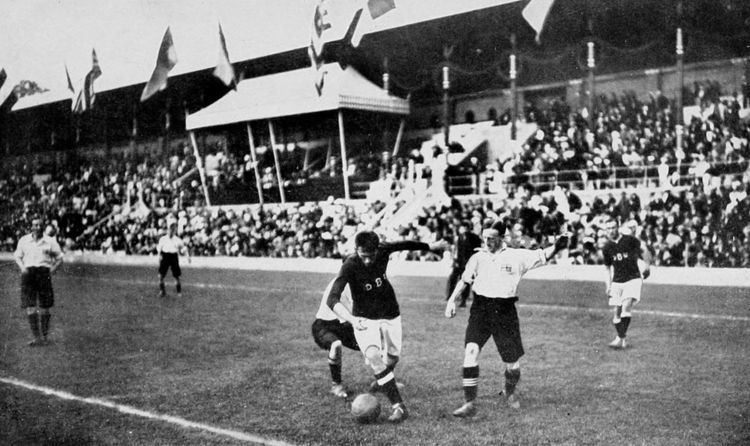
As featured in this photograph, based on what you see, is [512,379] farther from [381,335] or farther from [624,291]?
[624,291]

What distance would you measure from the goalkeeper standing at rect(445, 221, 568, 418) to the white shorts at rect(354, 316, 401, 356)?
587 mm

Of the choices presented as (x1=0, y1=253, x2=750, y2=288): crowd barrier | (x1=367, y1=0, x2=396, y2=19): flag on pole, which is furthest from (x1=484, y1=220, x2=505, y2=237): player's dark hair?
(x1=0, y1=253, x2=750, y2=288): crowd barrier

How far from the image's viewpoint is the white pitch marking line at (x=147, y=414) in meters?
6.38

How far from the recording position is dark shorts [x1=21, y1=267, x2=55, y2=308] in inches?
454

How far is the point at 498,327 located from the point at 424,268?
49.6 feet

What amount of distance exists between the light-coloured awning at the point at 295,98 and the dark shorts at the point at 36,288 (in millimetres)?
18357

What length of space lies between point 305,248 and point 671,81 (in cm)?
1341

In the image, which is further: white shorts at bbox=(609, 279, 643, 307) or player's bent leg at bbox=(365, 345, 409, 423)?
white shorts at bbox=(609, 279, 643, 307)

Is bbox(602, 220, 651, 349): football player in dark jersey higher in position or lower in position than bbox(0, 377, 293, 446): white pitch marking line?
higher

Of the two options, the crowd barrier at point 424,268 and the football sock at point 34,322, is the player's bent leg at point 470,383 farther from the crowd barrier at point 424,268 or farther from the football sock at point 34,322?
the crowd barrier at point 424,268

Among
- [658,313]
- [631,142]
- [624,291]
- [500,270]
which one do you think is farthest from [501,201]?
[500,270]

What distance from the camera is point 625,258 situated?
10594 millimetres

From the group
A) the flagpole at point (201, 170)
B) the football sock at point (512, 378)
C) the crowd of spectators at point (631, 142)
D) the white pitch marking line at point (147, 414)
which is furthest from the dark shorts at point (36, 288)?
the flagpole at point (201, 170)

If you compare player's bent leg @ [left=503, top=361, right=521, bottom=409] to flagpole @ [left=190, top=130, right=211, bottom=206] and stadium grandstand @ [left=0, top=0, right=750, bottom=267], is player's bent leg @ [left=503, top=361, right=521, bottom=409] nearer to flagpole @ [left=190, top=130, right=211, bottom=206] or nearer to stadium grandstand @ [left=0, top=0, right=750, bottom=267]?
stadium grandstand @ [left=0, top=0, right=750, bottom=267]
